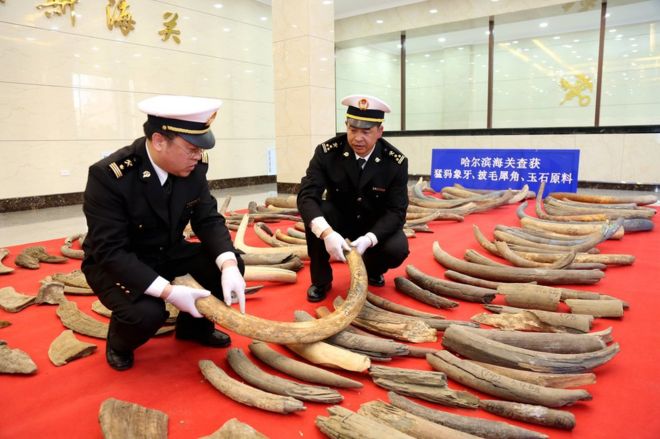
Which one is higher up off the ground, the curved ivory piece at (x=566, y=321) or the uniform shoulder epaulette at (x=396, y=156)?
the uniform shoulder epaulette at (x=396, y=156)

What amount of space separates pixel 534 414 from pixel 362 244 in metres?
1.39

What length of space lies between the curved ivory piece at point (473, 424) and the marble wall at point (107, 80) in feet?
24.3

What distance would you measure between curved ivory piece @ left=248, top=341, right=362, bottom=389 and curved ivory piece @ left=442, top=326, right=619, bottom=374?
0.53m

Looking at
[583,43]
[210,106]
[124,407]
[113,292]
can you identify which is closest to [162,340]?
[113,292]

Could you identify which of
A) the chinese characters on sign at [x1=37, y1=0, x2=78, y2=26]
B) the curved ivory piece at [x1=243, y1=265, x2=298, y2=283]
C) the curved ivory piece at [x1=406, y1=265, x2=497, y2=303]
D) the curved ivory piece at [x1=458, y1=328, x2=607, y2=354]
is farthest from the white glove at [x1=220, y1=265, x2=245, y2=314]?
the chinese characters on sign at [x1=37, y1=0, x2=78, y2=26]

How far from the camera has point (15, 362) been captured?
83.8 inches

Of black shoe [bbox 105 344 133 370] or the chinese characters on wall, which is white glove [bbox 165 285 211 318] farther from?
the chinese characters on wall

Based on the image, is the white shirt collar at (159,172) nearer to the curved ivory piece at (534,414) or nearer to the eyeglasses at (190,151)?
the eyeglasses at (190,151)

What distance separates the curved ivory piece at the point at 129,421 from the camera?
1571 mm

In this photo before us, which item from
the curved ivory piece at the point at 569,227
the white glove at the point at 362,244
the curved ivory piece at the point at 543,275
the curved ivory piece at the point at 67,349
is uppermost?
the white glove at the point at 362,244

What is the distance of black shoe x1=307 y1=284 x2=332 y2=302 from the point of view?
119 inches

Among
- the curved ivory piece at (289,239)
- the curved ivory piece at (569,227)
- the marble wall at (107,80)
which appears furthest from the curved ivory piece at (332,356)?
the marble wall at (107,80)

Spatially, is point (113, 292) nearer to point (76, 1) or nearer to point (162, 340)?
point (162, 340)

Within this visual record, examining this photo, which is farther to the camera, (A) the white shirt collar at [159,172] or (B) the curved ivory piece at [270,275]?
(B) the curved ivory piece at [270,275]
